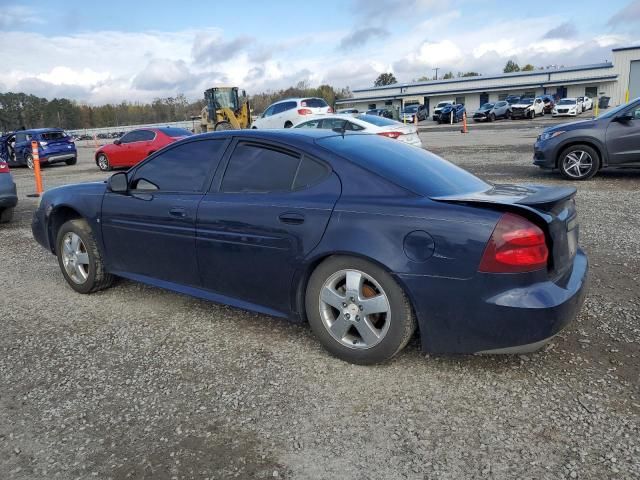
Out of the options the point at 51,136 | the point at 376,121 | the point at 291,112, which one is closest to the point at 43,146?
the point at 51,136

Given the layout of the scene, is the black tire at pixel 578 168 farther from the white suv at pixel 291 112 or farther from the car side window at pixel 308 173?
the white suv at pixel 291 112

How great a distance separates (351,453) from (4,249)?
20.8 ft

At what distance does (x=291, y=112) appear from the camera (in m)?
22.0

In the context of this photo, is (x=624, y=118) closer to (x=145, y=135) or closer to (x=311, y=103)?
(x=145, y=135)

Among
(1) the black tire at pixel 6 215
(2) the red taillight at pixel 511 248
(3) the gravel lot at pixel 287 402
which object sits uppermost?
(2) the red taillight at pixel 511 248

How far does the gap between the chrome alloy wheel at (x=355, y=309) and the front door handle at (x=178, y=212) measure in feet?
4.22

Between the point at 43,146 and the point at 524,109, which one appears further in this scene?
the point at 524,109

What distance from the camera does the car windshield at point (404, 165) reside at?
319 cm

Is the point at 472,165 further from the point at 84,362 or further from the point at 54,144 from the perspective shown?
the point at 54,144

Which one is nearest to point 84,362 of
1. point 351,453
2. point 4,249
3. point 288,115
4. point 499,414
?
point 351,453

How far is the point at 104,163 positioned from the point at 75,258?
45.8 ft

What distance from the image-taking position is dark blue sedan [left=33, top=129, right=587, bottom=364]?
277 cm

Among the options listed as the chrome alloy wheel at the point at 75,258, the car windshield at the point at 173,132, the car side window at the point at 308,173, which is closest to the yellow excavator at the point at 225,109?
the car windshield at the point at 173,132

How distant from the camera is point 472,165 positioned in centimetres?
1269
